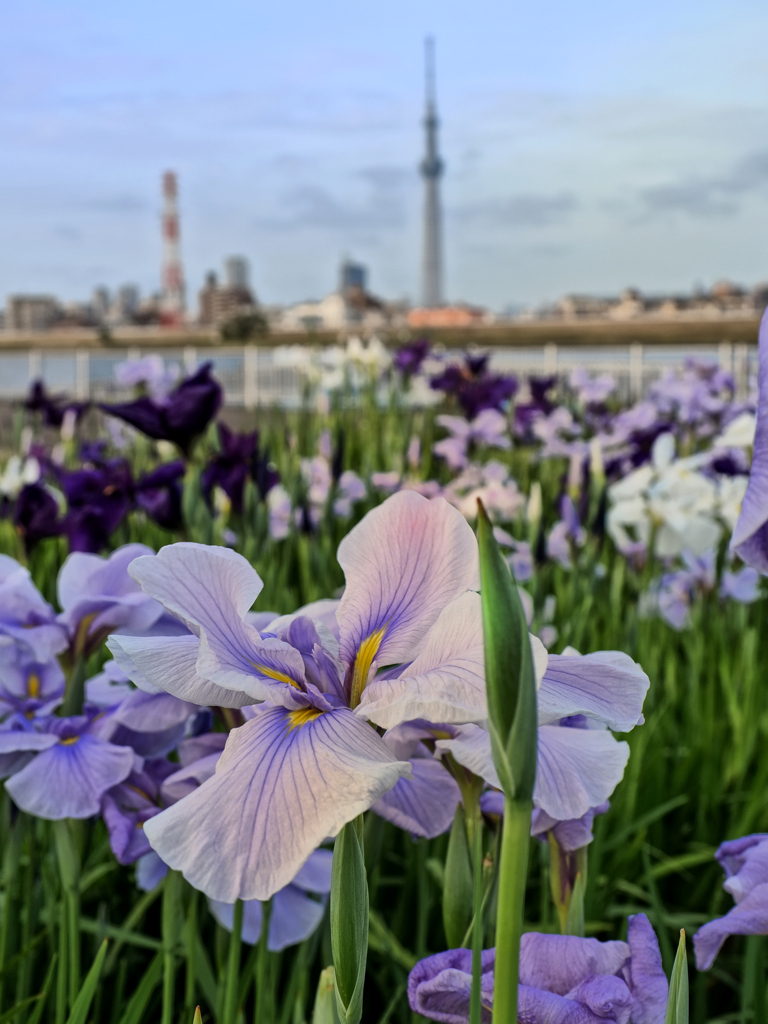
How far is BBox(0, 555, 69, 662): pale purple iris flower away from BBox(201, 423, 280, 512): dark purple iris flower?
1.58m

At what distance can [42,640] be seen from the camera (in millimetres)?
993

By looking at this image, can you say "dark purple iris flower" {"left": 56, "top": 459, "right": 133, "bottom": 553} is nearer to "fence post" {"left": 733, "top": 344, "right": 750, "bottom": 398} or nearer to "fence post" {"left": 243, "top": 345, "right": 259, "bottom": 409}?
"fence post" {"left": 733, "top": 344, "right": 750, "bottom": 398}

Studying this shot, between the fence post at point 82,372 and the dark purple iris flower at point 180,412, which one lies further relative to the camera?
the fence post at point 82,372

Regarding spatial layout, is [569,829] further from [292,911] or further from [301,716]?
[292,911]

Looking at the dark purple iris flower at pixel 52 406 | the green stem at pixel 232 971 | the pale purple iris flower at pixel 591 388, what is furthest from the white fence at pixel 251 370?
the green stem at pixel 232 971

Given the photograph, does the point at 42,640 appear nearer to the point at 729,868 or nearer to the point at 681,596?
the point at 729,868

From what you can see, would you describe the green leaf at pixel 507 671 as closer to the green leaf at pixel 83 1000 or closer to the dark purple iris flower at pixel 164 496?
the green leaf at pixel 83 1000

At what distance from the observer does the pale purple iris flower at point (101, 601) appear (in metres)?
0.99

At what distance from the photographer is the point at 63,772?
0.89m

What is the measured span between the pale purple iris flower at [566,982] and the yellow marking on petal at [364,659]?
0.17 m

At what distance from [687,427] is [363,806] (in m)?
5.21

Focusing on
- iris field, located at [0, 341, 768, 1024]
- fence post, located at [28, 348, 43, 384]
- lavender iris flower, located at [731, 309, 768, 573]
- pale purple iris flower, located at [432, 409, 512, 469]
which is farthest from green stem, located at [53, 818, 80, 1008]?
fence post, located at [28, 348, 43, 384]

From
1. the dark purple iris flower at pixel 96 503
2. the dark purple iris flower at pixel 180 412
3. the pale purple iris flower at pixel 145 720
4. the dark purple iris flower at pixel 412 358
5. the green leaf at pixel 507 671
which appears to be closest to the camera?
the green leaf at pixel 507 671

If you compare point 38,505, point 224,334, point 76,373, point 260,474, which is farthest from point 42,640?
point 224,334
